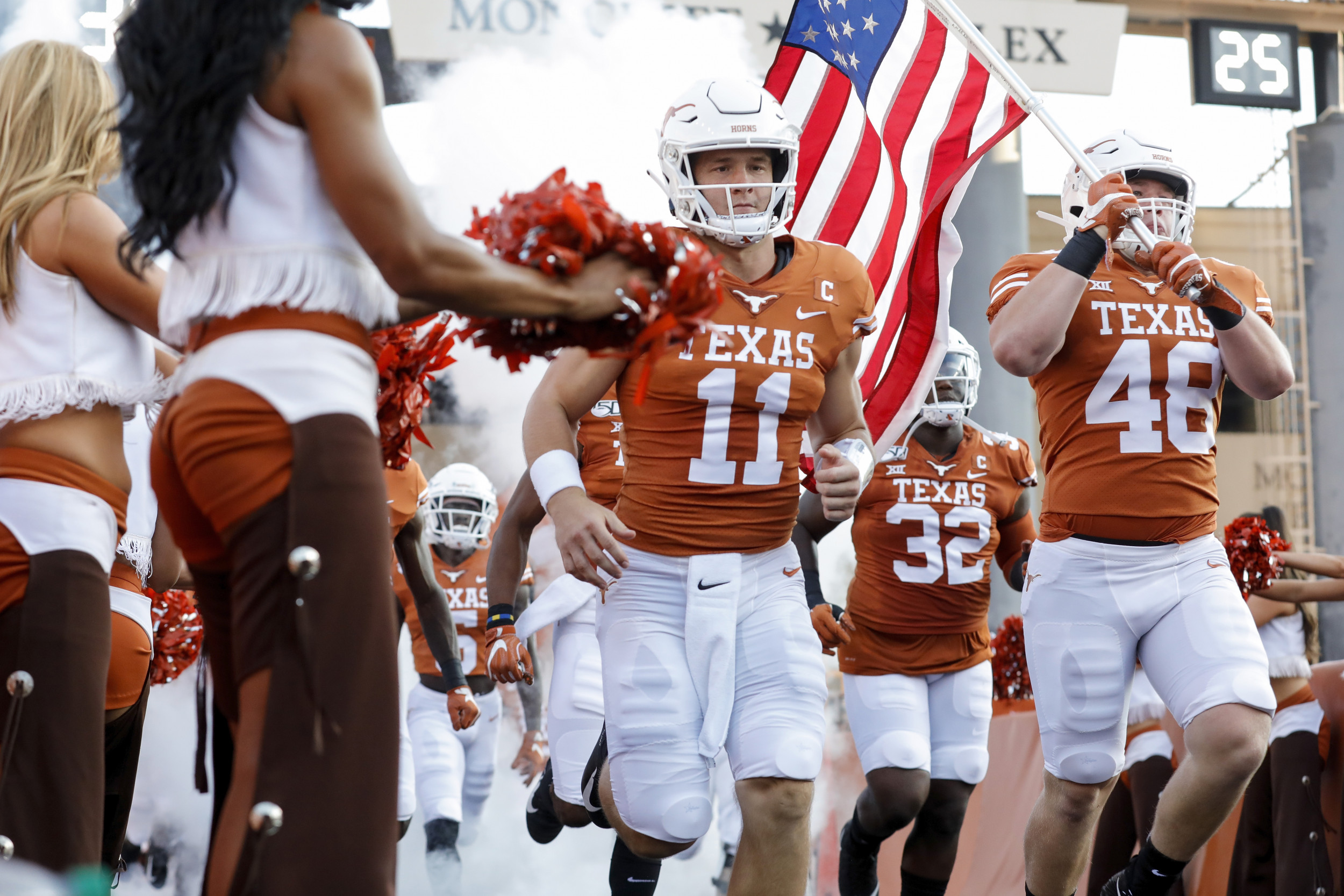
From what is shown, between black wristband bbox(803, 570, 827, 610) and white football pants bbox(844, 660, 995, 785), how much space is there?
0.78 metres

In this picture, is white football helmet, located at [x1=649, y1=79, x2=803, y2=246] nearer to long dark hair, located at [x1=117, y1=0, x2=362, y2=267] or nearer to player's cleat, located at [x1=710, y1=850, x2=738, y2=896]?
long dark hair, located at [x1=117, y1=0, x2=362, y2=267]

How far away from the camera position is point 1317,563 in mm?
5992

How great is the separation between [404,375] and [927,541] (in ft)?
10.1

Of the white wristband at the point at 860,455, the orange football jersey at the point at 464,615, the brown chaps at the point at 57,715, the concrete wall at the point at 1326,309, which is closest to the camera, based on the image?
the brown chaps at the point at 57,715

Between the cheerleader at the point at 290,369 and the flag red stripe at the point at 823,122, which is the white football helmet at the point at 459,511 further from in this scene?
the cheerleader at the point at 290,369

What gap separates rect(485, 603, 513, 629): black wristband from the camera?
15.5ft

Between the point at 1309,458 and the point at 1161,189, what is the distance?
954 centimetres

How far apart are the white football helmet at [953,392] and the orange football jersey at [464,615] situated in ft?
11.3

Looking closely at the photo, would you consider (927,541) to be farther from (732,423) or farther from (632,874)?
(732,423)

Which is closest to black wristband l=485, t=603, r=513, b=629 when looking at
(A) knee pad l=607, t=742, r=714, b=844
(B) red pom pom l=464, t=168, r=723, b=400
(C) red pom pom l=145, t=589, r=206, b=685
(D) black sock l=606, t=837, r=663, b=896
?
(D) black sock l=606, t=837, r=663, b=896

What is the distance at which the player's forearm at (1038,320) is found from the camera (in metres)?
3.97

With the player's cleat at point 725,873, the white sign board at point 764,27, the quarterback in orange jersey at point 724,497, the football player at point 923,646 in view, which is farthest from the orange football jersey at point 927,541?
the white sign board at point 764,27

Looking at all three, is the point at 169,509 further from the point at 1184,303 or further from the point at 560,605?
the point at 1184,303

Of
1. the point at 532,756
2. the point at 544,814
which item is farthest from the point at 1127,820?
the point at 532,756
